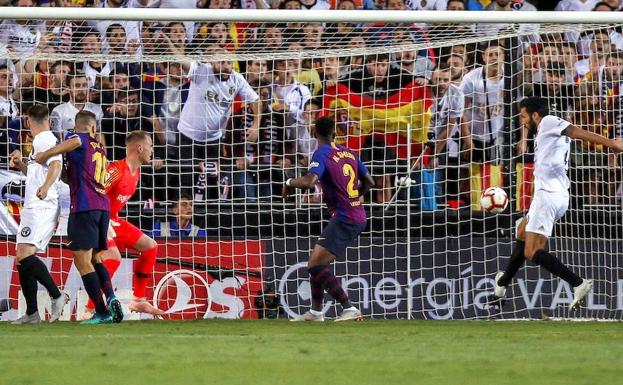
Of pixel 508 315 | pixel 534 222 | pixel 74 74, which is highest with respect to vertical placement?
pixel 74 74

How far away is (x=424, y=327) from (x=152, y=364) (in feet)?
15.1

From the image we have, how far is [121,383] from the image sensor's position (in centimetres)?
580

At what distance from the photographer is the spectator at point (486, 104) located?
14.7 metres

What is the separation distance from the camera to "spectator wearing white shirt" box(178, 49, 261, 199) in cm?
1500

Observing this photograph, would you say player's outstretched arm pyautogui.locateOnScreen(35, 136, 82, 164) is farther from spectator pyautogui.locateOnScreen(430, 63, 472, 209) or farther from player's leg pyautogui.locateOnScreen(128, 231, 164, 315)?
spectator pyautogui.locateOnScreen(430, 63, 472, 209)

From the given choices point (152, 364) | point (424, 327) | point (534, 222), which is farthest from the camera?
point (534, 222)

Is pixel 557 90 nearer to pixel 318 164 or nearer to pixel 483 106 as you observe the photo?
pixel 483 106

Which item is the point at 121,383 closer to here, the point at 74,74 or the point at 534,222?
the point at 534,222

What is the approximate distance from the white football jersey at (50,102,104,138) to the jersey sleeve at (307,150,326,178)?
13.4ft

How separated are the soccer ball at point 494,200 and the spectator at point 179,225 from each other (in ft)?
10.8

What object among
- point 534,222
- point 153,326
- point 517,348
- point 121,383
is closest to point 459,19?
point 534,222

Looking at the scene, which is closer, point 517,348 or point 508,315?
point 517,348

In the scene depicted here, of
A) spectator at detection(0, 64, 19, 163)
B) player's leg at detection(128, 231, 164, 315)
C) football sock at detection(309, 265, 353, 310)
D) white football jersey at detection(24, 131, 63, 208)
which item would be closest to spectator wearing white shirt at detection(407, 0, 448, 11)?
spectator at detection(0, 64, 19, 163)

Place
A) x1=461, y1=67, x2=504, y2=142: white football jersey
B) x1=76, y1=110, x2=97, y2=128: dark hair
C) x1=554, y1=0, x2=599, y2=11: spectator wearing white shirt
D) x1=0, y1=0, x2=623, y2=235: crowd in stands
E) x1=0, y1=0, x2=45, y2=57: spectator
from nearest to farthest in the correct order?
x1=76, y1=110, x2=97, y2=128: dark hair → x1=0, y1=0, x2=45, y2=57: spectator → x1=0, y1=0, x2=623, y2=235: crowd in stands → x1=461, y1=67, x2=504, y2=142: white football jersey → x1=554, y1=0, x2=599, y2=11: spectator wearing white shirt
